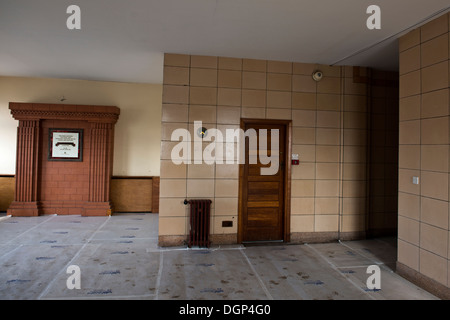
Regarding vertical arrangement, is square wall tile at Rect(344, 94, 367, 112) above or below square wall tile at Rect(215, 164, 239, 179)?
above

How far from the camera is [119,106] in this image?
300 inches

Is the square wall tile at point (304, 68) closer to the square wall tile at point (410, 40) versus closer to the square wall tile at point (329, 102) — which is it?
the square wall tile at point (329, 102)

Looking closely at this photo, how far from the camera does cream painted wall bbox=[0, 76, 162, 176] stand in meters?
7.27

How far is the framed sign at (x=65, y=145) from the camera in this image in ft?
23.7

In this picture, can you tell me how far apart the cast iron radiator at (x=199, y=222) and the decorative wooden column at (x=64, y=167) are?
3.20 metres

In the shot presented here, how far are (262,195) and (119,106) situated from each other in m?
4.44

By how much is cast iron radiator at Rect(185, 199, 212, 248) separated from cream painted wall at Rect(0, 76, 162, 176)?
10.3ft

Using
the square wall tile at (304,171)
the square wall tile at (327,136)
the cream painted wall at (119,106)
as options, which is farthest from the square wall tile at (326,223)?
the cream painted wall at (119,106)

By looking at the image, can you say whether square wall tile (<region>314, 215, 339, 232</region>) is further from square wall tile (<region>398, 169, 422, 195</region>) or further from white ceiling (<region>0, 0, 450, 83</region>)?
white ceiling (<region>0, 0, 450, 83</region>)

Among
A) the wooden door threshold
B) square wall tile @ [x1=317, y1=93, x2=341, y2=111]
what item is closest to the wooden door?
the wooden door threshold

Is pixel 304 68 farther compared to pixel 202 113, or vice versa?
pixel 304 68

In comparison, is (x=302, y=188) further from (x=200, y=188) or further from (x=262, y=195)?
(x=200, y=188)

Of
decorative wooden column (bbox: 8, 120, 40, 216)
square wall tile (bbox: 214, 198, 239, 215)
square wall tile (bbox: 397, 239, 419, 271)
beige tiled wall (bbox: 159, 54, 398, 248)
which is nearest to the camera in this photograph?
square wall tile (bbox: 397, 239, 419, 271)

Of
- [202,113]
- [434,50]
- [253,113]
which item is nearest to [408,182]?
[434,50]
